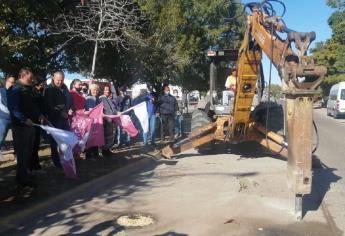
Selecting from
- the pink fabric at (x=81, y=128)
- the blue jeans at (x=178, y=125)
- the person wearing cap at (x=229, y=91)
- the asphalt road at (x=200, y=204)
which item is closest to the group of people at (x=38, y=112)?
the pink fabric at (x=81, y=128)

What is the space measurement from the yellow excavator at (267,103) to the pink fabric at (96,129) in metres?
1.79

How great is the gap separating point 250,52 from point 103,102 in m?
3.55

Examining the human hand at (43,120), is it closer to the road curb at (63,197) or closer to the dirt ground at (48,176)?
the dirt ground at (48,176)

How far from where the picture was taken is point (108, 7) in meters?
14.3

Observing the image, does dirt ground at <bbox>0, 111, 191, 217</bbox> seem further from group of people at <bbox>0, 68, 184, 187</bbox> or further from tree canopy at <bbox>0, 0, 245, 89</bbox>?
tree canopy at <bbox>0, 0, 245, 89</bbox>

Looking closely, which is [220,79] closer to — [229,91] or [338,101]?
[229,91]

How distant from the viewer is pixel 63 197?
7.64m

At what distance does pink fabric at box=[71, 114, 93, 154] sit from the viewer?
10.1m

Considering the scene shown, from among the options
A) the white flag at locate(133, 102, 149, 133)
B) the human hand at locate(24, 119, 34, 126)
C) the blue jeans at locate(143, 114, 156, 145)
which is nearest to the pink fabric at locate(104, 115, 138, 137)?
the white flag at locate(133, 102, 149, 133)

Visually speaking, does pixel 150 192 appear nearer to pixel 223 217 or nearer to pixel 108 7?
pixel 223 217


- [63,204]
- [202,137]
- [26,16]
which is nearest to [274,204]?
[63,204]

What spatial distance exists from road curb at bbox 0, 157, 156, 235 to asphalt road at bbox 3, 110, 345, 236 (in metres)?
0.02

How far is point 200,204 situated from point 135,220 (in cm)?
129

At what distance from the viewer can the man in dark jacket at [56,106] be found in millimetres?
9156
